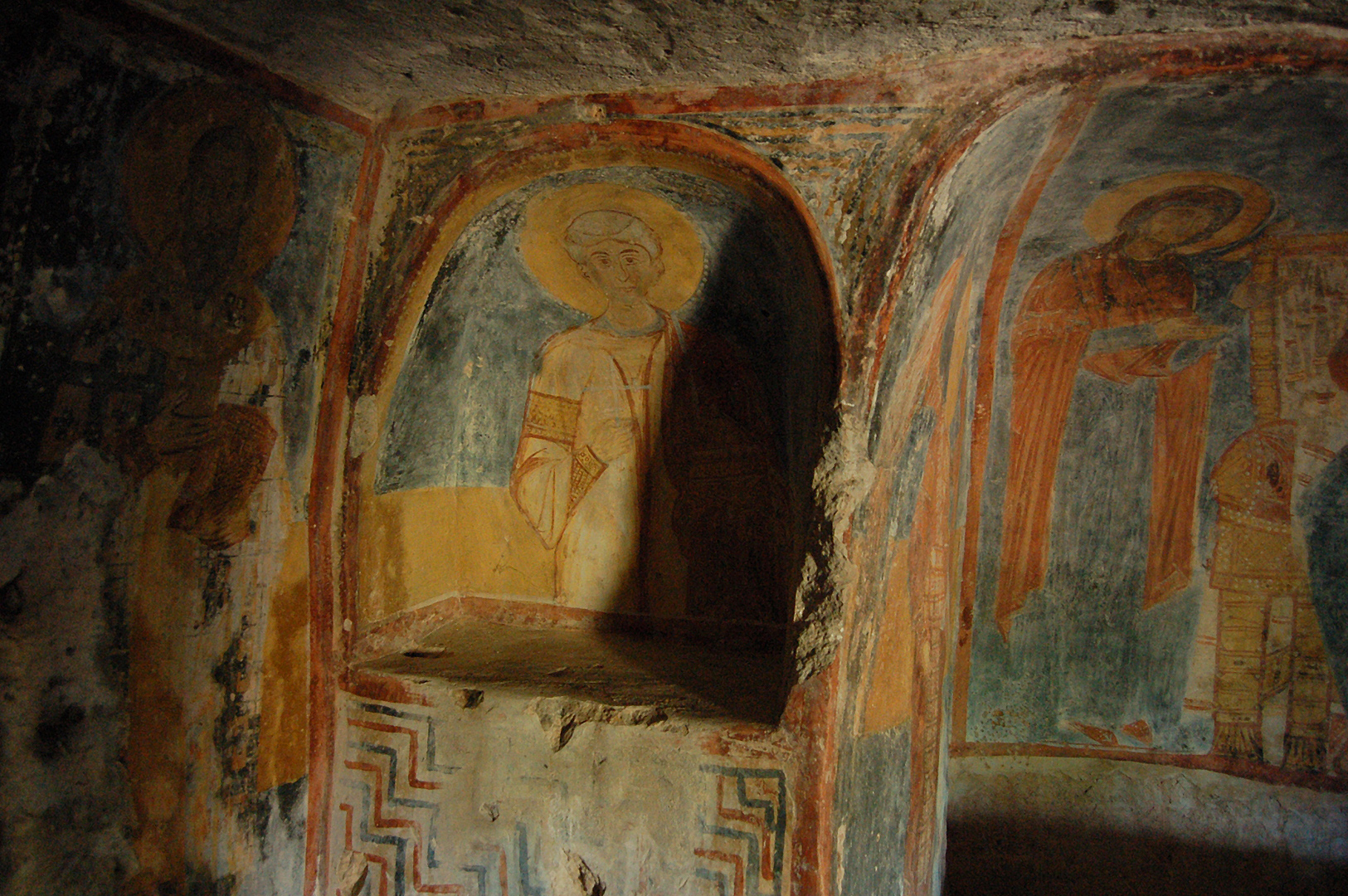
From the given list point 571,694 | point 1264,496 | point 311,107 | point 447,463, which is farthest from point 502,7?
point 1264,496

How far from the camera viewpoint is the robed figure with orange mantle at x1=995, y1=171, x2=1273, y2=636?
271cm

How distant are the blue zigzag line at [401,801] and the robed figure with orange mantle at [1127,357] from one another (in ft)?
7.13

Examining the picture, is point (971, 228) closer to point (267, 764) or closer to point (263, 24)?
point (263, 24)

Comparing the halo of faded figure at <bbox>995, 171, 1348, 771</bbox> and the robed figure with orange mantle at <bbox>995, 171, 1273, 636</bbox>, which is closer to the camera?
the robed figure with orange mantle at <bbox>995, 171, 1273, 636</bbox>

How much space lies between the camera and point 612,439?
10.6 feet

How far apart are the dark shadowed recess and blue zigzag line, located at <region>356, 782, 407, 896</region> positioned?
7.03ft

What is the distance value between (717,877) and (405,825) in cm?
104

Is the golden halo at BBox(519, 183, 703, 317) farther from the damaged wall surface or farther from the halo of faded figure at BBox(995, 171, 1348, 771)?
the halo of faded figure at BBox(995, 171, 1348, 771)

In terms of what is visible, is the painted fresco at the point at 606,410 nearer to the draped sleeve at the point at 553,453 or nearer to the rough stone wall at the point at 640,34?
the draped sleeve at the point at 553,453

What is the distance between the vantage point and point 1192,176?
2.46 m


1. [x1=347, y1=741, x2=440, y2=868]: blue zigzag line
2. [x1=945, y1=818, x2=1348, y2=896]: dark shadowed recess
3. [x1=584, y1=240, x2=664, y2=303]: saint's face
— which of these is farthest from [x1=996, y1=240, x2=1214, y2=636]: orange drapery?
[x1=347, y1=741, x2=440, y2=868]: blue zigzag line

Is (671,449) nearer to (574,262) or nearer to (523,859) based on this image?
(574,262)

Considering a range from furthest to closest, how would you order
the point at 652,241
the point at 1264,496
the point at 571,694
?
1. the point at 1264,496
2. the point at 652,241
3. the point at 571,694

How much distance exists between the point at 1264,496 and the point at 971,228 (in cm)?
160
